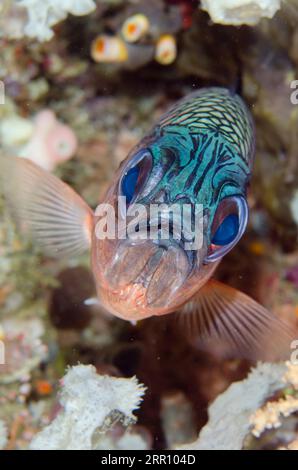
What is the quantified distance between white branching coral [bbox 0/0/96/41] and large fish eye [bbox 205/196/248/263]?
213 cm

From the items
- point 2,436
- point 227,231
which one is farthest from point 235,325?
point 2,436

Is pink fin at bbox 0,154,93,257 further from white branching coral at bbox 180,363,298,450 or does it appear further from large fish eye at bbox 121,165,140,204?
white branching coral at bbox 180,363,298,450

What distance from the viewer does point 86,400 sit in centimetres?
255

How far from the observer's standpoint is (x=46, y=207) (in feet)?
10.8

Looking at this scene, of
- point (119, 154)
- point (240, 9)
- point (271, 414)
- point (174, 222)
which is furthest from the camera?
point (119, 154)

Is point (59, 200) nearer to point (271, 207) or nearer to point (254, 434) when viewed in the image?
point (254, 434)

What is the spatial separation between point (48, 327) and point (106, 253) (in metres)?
2.28

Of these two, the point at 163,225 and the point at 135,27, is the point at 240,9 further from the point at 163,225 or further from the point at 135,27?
the point at 163,225

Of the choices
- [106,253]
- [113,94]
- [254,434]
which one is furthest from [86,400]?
[113,94]

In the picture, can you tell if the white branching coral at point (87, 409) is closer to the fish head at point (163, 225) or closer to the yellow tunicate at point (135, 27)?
the fish head at point (163, 225)

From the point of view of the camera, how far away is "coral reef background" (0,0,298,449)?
397cm

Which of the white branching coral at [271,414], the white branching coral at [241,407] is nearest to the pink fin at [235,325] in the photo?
the white branching coral at [241,407]

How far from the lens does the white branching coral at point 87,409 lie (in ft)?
8.39

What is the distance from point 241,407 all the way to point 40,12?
3043 mm
